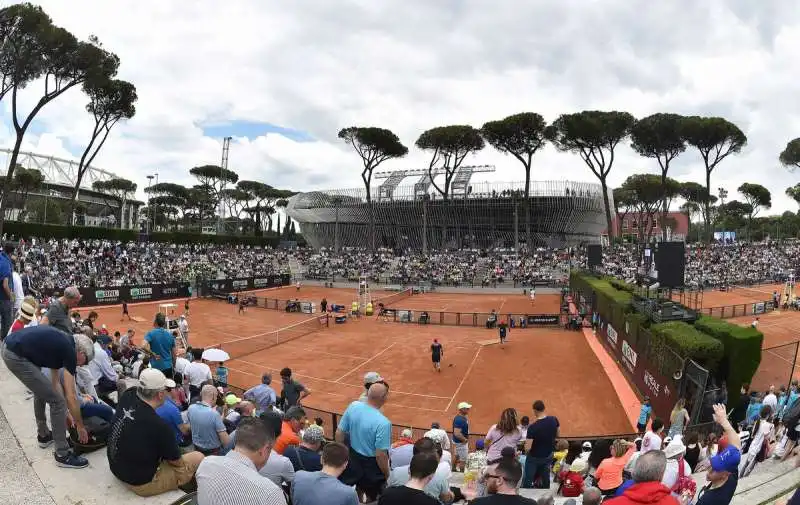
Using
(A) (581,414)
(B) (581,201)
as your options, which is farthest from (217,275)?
(B) (581,201)

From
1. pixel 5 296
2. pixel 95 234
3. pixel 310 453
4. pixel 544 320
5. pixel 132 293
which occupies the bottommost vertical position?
pixel 544 320

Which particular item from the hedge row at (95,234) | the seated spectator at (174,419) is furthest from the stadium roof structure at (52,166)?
the seated spectator at (174,419)

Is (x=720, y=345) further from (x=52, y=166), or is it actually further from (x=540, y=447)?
(x=52, y=166)

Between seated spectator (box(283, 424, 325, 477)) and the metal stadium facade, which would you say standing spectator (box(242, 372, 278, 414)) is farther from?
the metal stadium facade

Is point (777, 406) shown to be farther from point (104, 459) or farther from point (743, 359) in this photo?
point (104, 459)

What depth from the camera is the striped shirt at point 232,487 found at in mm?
2885

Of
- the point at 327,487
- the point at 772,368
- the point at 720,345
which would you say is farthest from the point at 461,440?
the point at 772,368

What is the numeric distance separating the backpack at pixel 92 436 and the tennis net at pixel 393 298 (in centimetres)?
3379

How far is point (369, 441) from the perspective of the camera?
16.0 feet

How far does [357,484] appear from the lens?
511 cm

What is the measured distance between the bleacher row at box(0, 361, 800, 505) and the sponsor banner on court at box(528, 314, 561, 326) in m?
24.0

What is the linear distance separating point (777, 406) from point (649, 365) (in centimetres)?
431

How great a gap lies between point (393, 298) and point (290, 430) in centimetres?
3938

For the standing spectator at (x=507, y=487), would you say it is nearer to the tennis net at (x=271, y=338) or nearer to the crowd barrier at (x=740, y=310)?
the tennis net at (x=271, y=338)
